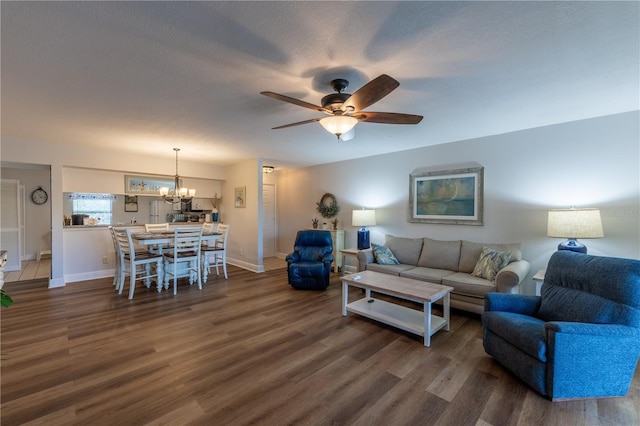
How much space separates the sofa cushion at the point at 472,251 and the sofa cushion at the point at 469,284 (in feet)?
0.96

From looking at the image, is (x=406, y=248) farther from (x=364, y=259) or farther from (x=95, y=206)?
(x=95, y=206)

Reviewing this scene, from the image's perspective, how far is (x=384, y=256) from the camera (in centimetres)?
429

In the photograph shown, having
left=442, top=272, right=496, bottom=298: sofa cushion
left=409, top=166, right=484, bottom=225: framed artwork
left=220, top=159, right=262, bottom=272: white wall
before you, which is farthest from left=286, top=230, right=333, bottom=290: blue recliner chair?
left=442, top=272, right=496, bottom=298: sofa cushion

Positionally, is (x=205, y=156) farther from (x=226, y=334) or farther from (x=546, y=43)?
(x=546, y=43)

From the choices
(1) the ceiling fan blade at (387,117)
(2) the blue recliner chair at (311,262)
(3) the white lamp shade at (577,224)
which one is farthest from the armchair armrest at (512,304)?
(2) the blue recliner chair at (311,262)

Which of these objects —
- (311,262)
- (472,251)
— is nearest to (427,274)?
(472,251)

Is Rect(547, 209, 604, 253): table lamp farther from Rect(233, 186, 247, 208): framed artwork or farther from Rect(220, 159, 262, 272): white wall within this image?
Rect(233, 186, 247, 208): framed artwork

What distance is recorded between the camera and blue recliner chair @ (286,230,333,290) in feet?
14.3

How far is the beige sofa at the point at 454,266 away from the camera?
3.14 m

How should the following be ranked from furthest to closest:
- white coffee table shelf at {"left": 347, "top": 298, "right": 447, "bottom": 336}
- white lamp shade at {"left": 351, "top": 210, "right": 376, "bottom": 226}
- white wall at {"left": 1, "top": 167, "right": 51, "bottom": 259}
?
white wall at {"left": 1, "top": 167, "right": 51, "bottom": 259} < white lamp shade at {"left": 351, "top": 210, "right": 376, "bottom": 226} < white coffee table shelf at {"left": 347, "top": 298, "right": 447, "bottom": 336}

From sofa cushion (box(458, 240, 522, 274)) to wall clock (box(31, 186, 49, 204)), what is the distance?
8.98m

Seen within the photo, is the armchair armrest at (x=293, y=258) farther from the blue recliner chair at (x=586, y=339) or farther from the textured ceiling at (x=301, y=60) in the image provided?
the blue recliner chair at (x=586, y=339)

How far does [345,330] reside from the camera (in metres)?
2.96

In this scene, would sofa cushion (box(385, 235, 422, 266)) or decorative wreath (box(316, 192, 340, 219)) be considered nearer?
sofa cushion (box(385, 235, 422, 266))
